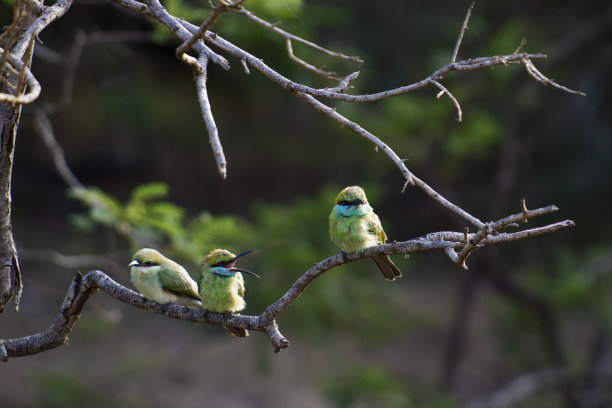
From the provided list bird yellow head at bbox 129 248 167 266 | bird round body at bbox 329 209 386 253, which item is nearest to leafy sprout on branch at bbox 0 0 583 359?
bird round body at bbox 329 209 386 253

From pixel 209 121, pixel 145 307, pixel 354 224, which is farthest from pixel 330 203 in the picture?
pixel 209 121

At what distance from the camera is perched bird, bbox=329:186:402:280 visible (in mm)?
2498

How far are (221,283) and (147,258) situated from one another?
44 cm

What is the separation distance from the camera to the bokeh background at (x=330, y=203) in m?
6.04

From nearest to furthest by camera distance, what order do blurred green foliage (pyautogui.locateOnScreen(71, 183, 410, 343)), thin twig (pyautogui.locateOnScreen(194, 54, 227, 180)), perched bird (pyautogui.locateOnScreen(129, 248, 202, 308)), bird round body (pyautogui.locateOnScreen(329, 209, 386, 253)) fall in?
thin twig (pyautogui.locateOnScreen(194, 54, 227, 180)) → bird round body (pyautogui.locateOnScreen(329, 209, 386, 253)) → perched bird (pyautogui.locateOnScreen(129, 248, 202, 308)) → blurred green foliage (pyautogui.locateOnScreen(71, 183, 410, 343))

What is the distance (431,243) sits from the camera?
72.1 inches

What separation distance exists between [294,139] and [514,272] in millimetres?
4629

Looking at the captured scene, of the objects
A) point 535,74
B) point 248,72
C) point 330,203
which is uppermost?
point 535,74

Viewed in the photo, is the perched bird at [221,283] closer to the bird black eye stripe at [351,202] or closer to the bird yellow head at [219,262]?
the bird yellow head at [219,262]

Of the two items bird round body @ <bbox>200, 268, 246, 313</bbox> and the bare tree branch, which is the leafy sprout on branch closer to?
the bare tree branch

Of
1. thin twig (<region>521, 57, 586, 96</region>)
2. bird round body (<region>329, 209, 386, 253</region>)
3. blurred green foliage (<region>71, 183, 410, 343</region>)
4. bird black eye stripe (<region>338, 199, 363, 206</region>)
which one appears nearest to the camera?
thin twig (<region>521, 57, 586, 96</region>)

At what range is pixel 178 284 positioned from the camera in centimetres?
282

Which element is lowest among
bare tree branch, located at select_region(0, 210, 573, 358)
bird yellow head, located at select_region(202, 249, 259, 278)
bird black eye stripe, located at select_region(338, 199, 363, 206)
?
bare tree branch, located at select_region(0, 210, 573, 358)

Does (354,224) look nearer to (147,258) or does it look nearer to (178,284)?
(178,284)
